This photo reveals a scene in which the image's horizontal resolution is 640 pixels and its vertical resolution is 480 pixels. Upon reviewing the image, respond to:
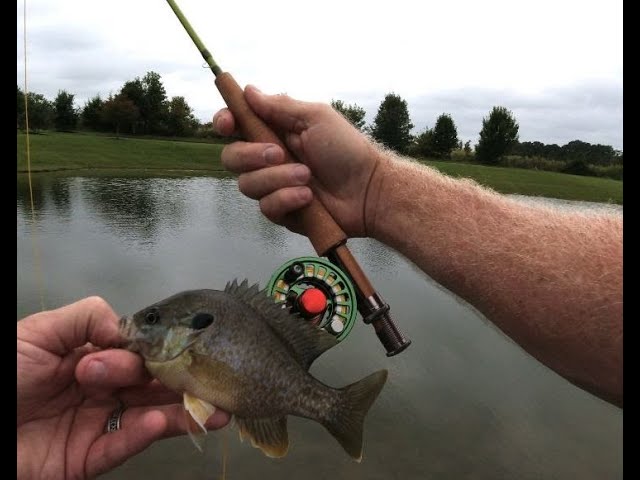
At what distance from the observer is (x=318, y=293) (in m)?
2.01

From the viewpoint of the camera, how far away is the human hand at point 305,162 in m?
2.59

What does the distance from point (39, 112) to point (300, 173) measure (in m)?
42.5

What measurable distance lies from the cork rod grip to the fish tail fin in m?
0.74

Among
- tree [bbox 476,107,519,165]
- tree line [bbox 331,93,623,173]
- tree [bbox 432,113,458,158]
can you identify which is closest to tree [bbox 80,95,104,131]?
tree line [bbox 331,93,623,173]

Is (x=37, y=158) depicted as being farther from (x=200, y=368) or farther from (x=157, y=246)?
(x=200, y=368)

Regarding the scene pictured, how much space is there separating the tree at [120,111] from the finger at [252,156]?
122ft

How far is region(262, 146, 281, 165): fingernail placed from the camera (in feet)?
8.40

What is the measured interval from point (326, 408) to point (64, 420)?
1.14 metres

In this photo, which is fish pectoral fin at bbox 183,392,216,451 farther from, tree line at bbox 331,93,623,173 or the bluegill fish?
tree line at bbox 331,93,623,173

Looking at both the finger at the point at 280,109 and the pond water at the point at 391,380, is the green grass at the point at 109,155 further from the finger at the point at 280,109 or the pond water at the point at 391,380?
the finger at the point at 280,109

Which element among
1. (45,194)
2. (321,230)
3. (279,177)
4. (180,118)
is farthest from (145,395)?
(180,118)

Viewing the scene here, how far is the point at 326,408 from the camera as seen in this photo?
1861mm

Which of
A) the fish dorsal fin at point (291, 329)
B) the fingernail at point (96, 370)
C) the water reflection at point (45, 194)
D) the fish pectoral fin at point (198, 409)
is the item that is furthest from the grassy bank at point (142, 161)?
the fingernail at point (96, 370)

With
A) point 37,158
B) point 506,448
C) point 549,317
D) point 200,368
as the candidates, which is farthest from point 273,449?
point 37,158
